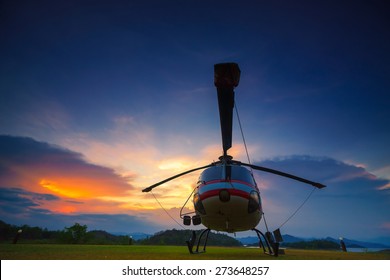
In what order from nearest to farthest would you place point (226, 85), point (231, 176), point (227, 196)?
point (226, 85)
point (227, 196)
point (231, 176)

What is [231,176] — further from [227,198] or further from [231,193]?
[227,198]

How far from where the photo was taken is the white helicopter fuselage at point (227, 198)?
7.34 meters

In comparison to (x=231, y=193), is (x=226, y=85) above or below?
above

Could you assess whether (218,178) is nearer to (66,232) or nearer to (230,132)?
(230,132)

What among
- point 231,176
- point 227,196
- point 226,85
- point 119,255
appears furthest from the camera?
point 119,255

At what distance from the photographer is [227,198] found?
23.8ft

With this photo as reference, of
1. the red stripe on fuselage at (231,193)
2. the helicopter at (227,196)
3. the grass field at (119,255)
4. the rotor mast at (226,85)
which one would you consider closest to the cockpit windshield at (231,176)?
the helicopter at (227,196)

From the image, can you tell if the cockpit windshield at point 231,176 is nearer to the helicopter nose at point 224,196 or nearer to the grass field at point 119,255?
the helicopter nose at point 224,196

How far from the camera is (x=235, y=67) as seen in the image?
17.5 feet

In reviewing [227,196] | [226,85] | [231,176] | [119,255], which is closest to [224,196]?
[227,196]

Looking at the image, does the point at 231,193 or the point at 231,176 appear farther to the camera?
the point at 231,176
